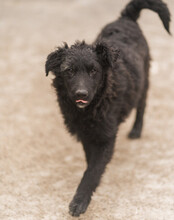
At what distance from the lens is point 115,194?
3961 millimetres

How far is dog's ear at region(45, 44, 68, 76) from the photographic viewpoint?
383cm

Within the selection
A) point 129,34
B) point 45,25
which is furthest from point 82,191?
point 45,25

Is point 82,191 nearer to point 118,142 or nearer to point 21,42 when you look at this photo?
point 118,142

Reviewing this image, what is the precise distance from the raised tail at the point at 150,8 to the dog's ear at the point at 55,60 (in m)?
1.84

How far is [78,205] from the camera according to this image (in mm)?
3500

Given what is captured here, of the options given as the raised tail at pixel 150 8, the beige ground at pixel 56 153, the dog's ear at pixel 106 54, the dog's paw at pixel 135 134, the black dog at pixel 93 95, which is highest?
the raised tail at pixel 150 8

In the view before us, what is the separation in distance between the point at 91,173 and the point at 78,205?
39 centimetres

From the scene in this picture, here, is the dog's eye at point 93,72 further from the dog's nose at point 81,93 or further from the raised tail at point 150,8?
the raised tail at point 150,8

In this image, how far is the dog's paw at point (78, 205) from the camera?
3.48 meters

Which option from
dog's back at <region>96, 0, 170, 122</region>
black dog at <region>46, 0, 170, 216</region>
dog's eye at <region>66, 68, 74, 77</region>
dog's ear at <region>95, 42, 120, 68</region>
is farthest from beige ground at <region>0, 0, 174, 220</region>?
dog's ear at <region>95, 42, 120, 68</region>

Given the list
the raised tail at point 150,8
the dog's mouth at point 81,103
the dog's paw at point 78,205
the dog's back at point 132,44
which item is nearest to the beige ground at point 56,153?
the dog's paw at point 78,205

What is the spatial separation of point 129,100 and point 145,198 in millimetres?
1343

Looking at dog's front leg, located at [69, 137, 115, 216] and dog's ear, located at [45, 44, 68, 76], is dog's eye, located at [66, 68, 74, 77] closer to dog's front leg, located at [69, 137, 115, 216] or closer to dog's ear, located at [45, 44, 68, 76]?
dog's ear, located at [45, 44, 68, 76]

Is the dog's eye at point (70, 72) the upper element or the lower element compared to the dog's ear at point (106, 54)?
lower
